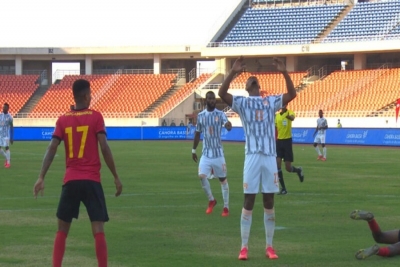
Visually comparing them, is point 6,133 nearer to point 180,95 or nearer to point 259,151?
point 259,151

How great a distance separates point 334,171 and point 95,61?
2351 inches

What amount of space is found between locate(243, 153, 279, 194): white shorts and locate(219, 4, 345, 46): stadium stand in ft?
197

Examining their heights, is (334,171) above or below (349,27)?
below

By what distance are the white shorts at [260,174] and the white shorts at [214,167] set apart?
5218mm

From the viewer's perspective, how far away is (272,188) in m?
11.6

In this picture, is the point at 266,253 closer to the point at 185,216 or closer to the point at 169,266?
the point at 169,266

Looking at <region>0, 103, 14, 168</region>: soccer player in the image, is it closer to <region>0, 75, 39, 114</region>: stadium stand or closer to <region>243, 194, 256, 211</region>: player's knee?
<region>243, 194, 256, 211</region>: player's knee

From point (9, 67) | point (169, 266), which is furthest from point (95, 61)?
point (169, 266)

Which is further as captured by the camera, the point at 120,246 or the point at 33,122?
the point at 33,122

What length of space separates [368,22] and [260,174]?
2382 inches

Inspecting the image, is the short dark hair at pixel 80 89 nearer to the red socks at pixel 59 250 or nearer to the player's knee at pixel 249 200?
the red socks at pixel 59 250

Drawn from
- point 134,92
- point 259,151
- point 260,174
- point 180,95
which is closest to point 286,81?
point 259,151

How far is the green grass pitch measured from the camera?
11.6 metres

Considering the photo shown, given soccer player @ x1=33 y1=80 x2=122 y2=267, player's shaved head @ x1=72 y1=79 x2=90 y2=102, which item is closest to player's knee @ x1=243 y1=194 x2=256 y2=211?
soccer player @ x1=33 y1=80 x2=122 y2=267
